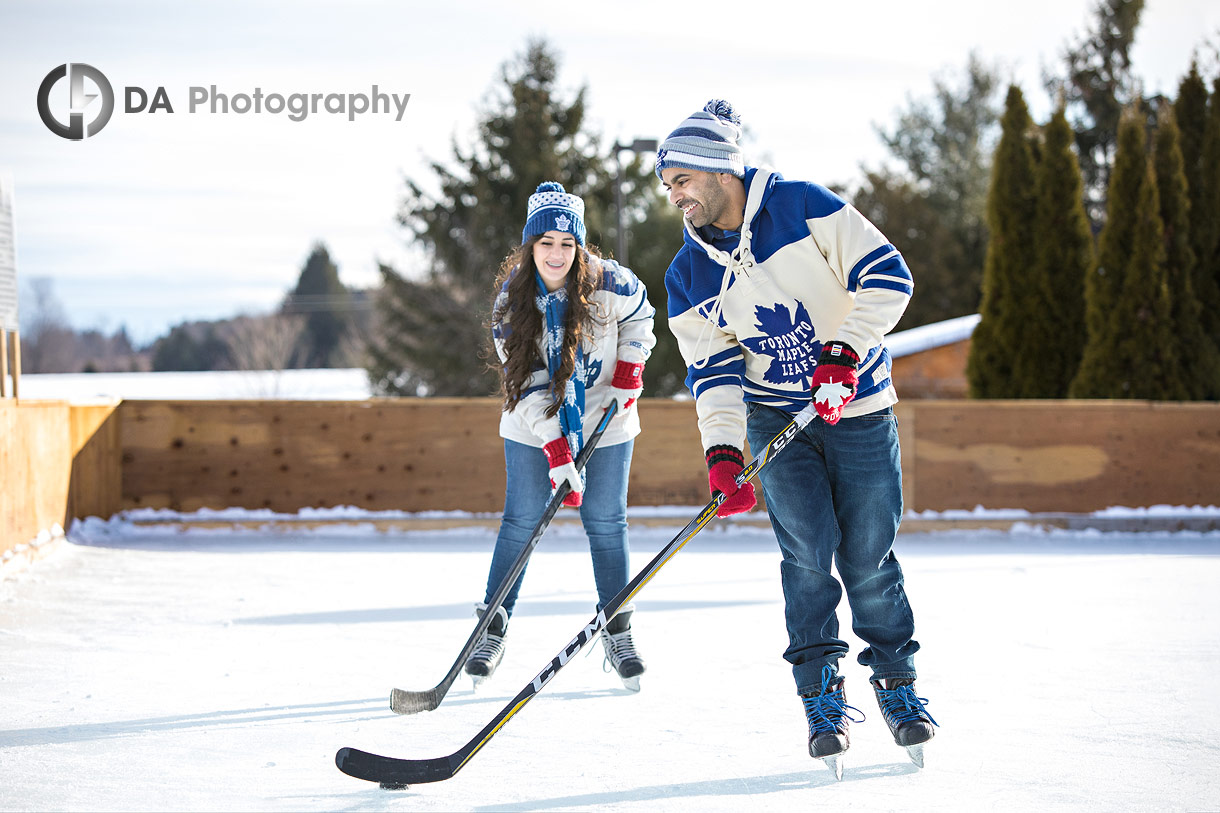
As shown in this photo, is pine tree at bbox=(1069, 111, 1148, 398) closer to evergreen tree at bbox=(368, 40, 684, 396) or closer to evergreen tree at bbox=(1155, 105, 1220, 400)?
evergreen tree at bbox=(1155, 105, 1220, 400)

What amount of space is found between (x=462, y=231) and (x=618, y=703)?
1748 cm

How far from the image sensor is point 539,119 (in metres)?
18.9

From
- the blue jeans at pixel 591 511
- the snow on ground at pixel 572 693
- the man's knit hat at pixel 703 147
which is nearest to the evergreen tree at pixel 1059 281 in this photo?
the snow on ground at pixel 572 693

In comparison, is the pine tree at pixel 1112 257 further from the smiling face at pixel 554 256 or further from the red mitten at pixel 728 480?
the red mitten at pixel 728 480

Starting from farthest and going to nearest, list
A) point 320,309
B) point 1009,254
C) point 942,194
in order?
point 320,309 < point 942,194 < point 1009,254

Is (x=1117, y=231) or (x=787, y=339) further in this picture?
(x=1117, y=231)

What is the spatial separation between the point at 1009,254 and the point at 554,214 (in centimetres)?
813

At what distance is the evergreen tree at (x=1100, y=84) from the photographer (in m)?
20.9

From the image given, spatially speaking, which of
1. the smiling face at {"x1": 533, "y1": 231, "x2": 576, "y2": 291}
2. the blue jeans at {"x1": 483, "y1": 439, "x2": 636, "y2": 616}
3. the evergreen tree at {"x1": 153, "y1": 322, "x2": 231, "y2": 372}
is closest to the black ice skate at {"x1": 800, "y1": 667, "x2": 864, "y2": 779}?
the blue jeans at {"x1": 483, "y1": 439, "x2": 636, "y2": 616}

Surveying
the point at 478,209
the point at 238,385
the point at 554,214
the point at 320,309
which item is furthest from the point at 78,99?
the point at 320,309

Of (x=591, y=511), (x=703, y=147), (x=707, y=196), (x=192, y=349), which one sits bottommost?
(x=591, y=511)

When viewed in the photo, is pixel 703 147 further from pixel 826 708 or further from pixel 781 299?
pixel 826 708

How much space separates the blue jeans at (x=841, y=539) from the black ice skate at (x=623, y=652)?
0.66 m

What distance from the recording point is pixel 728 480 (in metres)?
2.32
